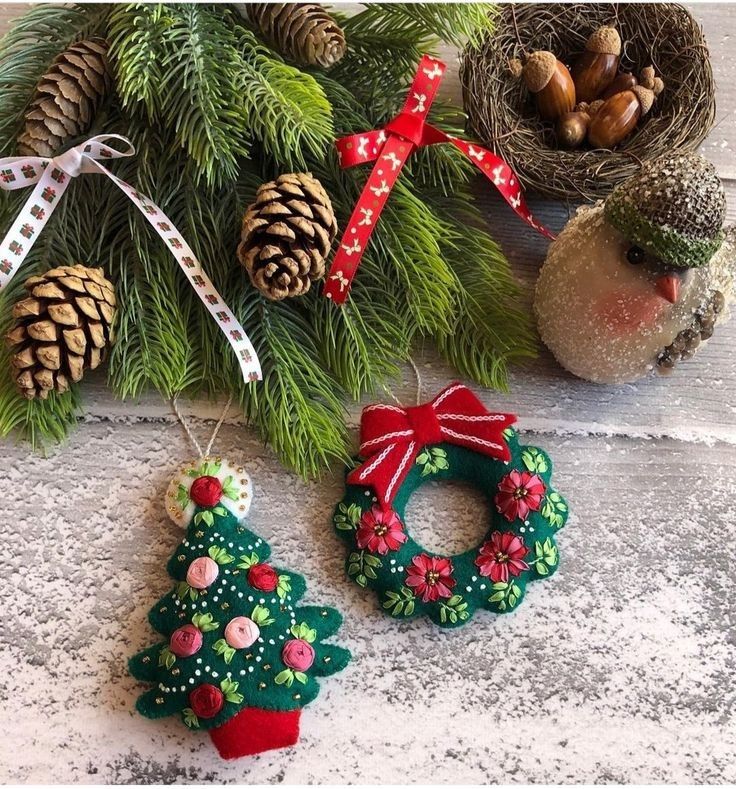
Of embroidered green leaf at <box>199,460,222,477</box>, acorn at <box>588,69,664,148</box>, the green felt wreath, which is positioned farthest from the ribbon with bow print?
acorn at <box>588,69,664,148</box>

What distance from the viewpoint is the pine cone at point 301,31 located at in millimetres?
849

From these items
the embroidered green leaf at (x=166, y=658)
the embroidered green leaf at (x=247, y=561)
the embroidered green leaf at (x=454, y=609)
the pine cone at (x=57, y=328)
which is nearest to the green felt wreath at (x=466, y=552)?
the embroidered green leaf at (x=454, y=609)

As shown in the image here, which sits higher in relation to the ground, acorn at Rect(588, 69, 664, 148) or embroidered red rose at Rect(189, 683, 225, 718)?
acorn at Rect(588, 69, 664, 148)

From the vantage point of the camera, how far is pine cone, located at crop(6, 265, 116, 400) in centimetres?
84

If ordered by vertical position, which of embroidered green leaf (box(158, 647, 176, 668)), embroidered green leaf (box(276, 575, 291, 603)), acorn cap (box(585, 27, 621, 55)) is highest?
acorn cap (box(585, 27, 621, 55))

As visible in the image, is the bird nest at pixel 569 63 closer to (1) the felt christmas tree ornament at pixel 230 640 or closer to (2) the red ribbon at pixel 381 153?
(2) the red ribbon at pixel 381 153

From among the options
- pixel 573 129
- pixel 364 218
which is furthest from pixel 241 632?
pixel 573 129

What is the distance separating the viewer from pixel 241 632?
32.7 inches

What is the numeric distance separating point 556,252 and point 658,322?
148 mm

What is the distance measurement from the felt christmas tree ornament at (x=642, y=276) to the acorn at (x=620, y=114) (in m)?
0.15

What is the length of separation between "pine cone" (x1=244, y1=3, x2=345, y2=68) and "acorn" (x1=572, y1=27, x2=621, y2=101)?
389 mm

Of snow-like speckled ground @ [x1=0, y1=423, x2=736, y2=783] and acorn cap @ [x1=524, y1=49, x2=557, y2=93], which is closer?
snow-like speckled ground @ [x1=0, y1=423, x2=736, y2=783]

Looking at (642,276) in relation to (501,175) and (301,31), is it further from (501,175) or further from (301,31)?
(301,31)

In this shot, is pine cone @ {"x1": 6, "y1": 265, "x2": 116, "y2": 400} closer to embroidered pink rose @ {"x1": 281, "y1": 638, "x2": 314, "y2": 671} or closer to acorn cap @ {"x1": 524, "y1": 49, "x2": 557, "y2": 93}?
embroidered pink rose @ {"x1": 281, "y1": 638, "x2": 314, "y2": 671}
